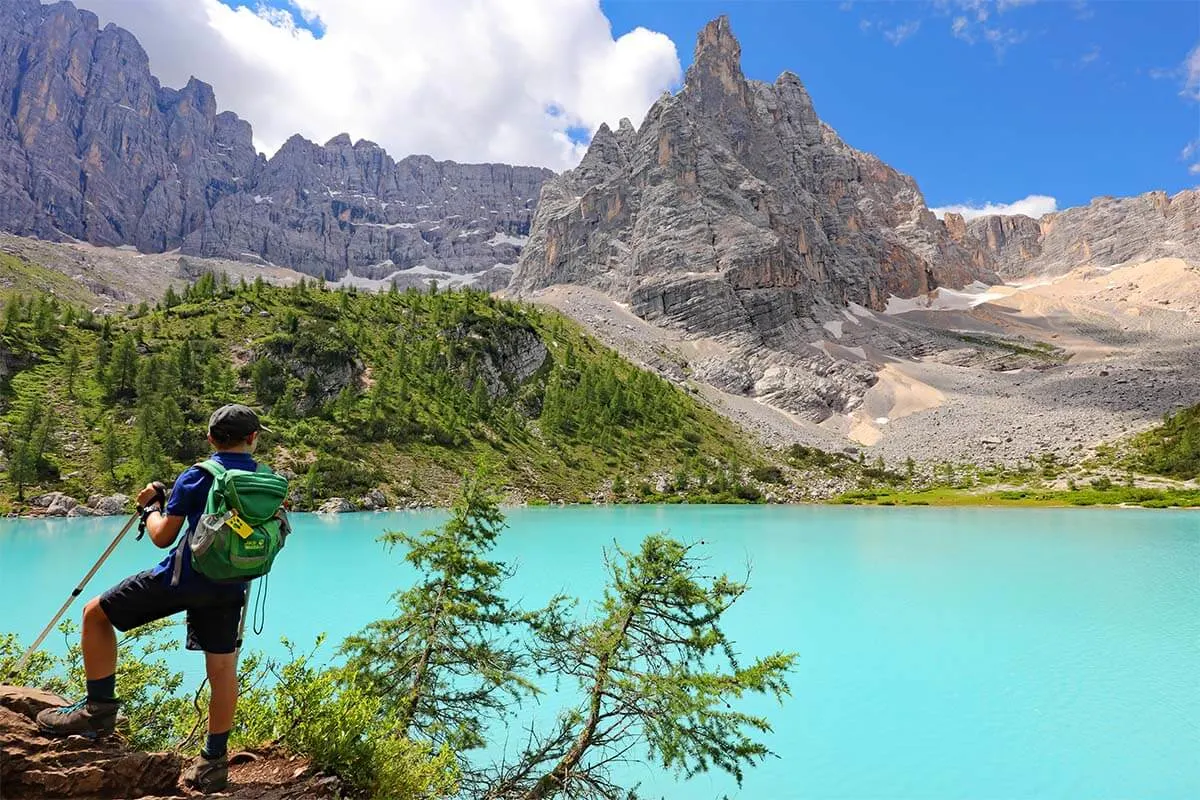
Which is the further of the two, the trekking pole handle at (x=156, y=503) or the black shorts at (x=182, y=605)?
the trekking pole handle at (x=156, y=503)

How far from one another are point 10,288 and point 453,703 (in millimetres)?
182714

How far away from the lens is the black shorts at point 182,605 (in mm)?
4215

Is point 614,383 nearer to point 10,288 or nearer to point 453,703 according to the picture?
point 453,703

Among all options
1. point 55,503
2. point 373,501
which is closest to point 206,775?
point 373,501

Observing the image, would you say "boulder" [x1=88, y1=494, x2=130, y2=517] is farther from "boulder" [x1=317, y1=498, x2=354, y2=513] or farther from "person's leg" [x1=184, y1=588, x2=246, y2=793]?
"person's leg" [x1=184, y1=588, x2=246, y2=793]

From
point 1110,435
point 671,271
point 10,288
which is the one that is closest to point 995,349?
point 1110,435

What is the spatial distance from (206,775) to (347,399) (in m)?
73.1

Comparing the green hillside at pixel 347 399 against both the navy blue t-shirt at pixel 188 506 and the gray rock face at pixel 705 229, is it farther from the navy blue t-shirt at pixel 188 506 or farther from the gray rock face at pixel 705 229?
the gray rock face at pixel 705 229

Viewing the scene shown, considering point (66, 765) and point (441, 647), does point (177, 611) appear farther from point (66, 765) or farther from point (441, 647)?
point (441, 647)

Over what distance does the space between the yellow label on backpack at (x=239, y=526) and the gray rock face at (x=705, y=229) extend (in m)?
140

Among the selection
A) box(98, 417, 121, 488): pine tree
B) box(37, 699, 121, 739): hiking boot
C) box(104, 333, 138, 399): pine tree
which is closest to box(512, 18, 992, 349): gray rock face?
box(104, 333, 138, 399): pine tree

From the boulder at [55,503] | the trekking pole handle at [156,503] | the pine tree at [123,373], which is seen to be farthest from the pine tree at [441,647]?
the pine tree at [123,373]

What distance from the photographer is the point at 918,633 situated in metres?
20.6

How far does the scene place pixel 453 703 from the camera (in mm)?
8312
